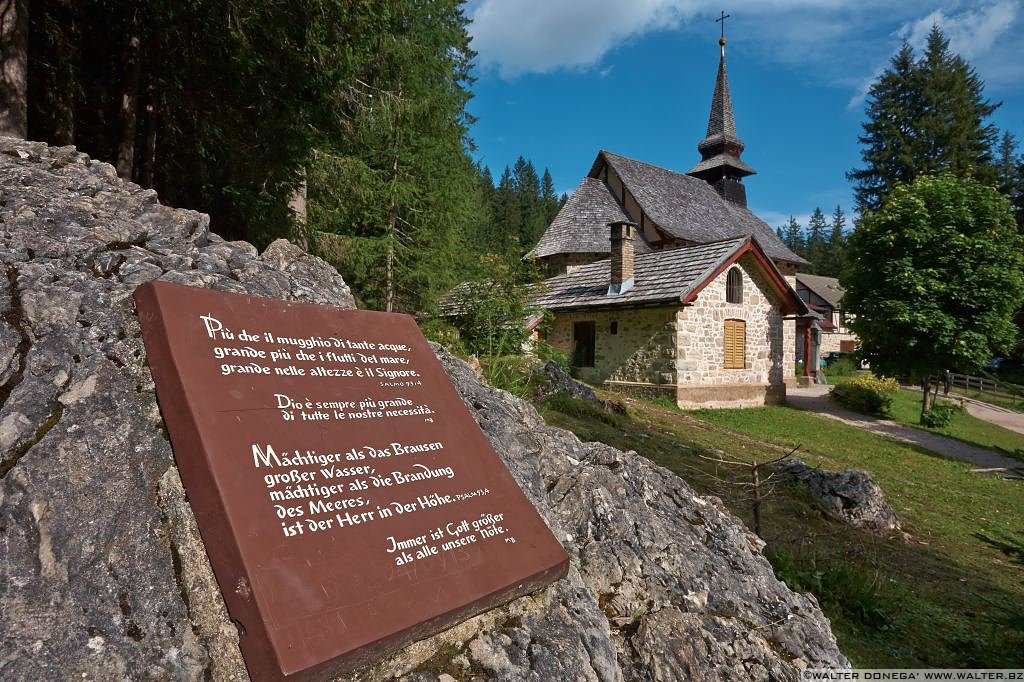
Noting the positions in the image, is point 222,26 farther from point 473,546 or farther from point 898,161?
point 898,161

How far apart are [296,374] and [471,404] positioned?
1579 millimetres

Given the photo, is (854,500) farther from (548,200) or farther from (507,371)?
(548,200)

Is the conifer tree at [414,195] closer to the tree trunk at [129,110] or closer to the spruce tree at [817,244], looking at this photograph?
the tree trunk at [129,110]

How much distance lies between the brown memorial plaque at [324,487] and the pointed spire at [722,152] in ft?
111

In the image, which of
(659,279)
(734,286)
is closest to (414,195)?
(659,279)

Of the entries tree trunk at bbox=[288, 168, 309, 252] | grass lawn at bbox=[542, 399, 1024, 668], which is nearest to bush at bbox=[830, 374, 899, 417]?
grass lawn at bbox=[542, 399, 1024, 668]

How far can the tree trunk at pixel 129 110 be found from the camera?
20.9 ft

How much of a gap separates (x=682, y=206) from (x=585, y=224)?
552cm

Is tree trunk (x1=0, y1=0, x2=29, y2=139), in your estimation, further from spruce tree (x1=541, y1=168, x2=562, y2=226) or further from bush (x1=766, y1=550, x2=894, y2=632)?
spruce tree (x1=541, y1=168, x2=562, y2=226)

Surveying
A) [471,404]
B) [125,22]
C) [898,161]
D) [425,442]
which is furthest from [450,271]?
[898,161]

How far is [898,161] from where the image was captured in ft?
116

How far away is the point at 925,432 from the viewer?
1617 centimetres

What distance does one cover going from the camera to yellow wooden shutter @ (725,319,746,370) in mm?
16828

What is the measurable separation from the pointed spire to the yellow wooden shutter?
18279 millimetres
